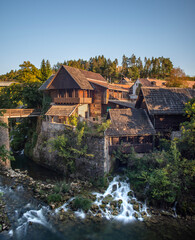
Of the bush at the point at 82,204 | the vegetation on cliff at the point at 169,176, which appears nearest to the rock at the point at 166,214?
the vegetation on cliff at the point at 169,176

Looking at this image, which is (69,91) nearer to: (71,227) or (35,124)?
(35,124)

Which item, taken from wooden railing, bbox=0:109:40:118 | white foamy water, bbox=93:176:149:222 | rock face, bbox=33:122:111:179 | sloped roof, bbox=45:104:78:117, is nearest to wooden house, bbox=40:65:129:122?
sloped roof, bbox=45:104:78:117

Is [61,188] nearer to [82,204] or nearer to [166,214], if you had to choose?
[82,204]

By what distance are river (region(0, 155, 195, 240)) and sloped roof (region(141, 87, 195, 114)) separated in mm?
11079

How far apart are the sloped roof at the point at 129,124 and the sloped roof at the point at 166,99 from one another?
145 centimetres

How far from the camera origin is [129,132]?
17844mm

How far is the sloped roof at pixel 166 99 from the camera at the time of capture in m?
18.9

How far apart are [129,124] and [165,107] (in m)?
4.77

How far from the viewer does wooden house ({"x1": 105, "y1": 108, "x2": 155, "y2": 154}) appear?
1772 cm

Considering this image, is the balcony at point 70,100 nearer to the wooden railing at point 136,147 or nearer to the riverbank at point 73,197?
the wooden railing at point 136,147

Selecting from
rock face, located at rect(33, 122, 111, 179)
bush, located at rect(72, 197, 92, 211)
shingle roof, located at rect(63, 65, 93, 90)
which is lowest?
bush, located at rect(72, 197, 92, 211)

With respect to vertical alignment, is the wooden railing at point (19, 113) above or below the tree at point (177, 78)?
below

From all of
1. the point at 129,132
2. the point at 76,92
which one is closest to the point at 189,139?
the point at 129,132

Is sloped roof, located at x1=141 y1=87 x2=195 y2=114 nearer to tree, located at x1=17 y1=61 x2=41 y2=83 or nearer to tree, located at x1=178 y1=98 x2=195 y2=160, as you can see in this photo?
tree, located at x1=178 y1=98 x2=195 y2=160
